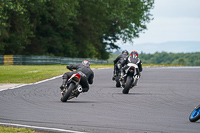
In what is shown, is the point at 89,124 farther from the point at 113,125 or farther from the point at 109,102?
the point at 109,102

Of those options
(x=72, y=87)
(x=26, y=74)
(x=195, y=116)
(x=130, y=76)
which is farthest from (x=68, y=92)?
(x=26, y=74)

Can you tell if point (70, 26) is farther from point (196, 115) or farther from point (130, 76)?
point (196, 115)

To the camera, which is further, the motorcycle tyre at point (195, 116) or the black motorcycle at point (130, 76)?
the black motorcycle at point (130, 76)

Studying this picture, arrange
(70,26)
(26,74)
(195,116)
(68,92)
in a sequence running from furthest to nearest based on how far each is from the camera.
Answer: (70,26), (26,74), (68,92), (195,116)

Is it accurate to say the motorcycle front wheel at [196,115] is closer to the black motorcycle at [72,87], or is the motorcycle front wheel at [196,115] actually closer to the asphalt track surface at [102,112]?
the asphalt track surface at [102,112]

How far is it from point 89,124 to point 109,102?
4.39 meters

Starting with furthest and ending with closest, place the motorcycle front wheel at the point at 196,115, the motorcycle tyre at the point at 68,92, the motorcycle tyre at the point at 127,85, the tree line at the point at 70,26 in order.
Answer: the tree line at the point at 70,26 < the motorcycle tyre at the point at 127,85 < the motorcycle tyre at the point at 68,92 < the motorcycle front wheel at the point at 196,115

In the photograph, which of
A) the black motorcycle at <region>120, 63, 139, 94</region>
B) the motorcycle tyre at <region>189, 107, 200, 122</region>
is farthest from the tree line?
the motorcycle tyre at <region>189, 107, 200, 122</region>

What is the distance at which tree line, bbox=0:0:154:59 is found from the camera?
51.7m

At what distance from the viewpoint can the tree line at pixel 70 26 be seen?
170 feet

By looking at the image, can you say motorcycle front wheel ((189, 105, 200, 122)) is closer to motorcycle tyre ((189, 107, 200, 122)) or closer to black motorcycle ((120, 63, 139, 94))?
motorcycle tyre ((189, 107, 200, 122))

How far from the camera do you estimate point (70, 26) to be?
67.4 metres

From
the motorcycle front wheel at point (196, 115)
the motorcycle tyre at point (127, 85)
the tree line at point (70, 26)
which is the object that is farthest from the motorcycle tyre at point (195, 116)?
the tree line at point (70, 26)

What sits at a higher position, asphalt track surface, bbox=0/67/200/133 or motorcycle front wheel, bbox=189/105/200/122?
motorcycle front wheel, bbox=189/105/200/122
